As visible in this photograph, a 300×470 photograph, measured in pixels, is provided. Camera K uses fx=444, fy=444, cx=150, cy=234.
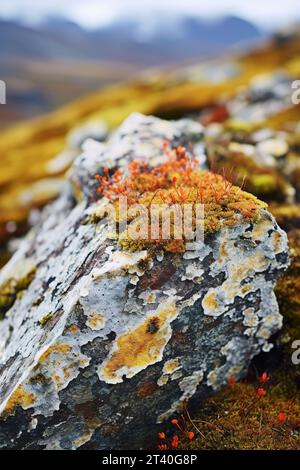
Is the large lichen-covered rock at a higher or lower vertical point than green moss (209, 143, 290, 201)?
lower

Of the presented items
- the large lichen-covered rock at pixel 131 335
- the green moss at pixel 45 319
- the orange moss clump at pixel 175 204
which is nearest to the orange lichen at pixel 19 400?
the large lichen-covered rock at pixel 131 335

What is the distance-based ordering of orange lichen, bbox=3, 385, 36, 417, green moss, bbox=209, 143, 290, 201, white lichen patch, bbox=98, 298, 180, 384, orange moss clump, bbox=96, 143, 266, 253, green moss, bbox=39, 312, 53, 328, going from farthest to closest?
green moss, bbox=209, 143, 290, 201
green moss, bbox=39, 312, 53, 328
orange moss clump, bbox=96, 143, 266, 253
white lichen patch, bbox=98, 298, 180, 384
orange lichen, bbox=3, 385, 36, 417

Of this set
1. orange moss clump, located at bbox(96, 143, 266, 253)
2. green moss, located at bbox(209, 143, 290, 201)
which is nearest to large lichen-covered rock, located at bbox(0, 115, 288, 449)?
orange moss clump, located at bbox(96, 143, 266, 253)

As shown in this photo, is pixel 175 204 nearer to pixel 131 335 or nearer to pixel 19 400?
pixel 131 335

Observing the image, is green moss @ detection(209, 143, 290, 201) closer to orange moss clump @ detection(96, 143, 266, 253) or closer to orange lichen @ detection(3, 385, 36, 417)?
orange moss clump @ detection(96, 143, 266, 253)

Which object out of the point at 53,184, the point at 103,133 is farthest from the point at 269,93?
the point at 53,184

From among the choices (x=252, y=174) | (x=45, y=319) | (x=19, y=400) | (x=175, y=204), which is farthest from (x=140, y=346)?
(x=252, y=174)
